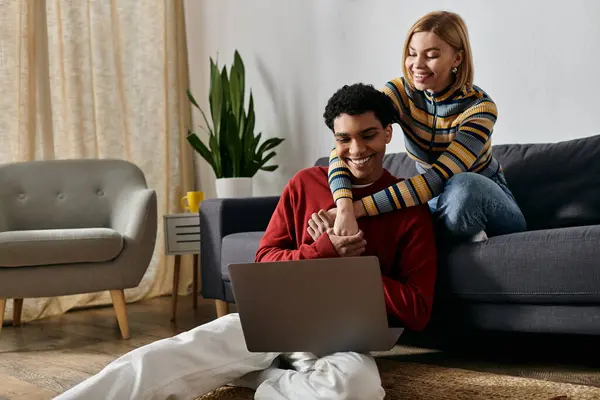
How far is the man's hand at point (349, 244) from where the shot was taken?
5.92 feet

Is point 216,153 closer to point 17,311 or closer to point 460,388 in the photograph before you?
point 17,311

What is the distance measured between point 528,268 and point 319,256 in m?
0.55

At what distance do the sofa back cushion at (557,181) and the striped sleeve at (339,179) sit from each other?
0.78 meters

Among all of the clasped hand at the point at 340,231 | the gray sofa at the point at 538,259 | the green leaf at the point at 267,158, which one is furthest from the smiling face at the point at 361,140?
the green leaf at the point at 267,158

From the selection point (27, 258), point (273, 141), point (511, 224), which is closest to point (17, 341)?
point (27, 258)

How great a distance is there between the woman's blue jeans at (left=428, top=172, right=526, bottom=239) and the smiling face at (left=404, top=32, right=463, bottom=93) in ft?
0.85

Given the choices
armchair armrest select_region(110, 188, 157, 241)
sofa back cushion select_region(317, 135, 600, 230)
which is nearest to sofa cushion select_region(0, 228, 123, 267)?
armchair armrest select_region(110, 188, 157, 241)

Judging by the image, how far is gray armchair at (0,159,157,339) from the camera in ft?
9.26

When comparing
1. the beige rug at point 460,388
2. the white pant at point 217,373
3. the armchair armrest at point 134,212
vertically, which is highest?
the armchair armrest at point 134,212

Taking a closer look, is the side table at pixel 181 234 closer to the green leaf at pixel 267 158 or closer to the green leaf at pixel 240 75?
the green leaf at pixel 267 158

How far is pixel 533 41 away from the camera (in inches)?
113

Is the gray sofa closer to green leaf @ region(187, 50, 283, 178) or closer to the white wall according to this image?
the white wall

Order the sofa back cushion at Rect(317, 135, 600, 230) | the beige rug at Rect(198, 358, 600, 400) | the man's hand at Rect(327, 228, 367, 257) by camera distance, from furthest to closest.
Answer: the sofa back cushion at Rect(317, 135, 600, 230) → the man's hand at Rect(327, 228, 367, 257) → the beige rug at Rect(198, 358, 600, 400)

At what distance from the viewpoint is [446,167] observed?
77.1 inches
